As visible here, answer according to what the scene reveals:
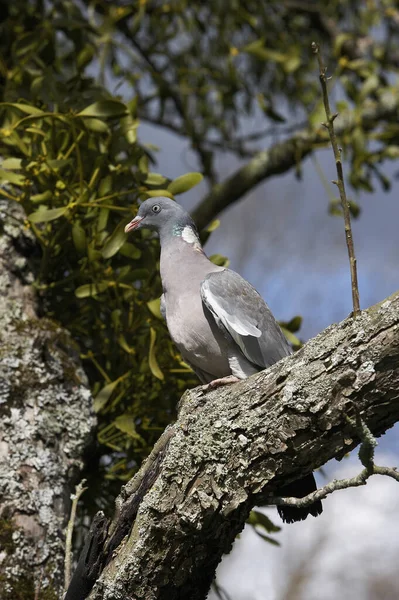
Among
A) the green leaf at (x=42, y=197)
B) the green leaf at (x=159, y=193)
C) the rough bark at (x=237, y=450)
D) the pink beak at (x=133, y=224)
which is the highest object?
the green leaf at (x=42, y=197)

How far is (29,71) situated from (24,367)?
0.73m

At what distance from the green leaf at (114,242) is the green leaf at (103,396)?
255 millimetres

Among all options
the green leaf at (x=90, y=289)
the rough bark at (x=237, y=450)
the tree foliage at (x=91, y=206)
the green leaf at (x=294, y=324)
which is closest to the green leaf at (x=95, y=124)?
the tree foliage at (x=91, y=206)

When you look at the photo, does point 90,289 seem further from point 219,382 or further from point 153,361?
point 219,382

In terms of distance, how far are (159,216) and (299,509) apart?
26.1 inches

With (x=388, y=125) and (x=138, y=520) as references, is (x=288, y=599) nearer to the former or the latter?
(x=138, y=520)

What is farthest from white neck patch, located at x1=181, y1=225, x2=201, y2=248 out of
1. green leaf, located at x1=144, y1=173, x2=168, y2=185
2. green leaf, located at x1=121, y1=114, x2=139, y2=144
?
green leaf, located at x1=121, y1=114, x2=139, y2=144

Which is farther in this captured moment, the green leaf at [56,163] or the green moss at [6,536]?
the green leaf at [56,163]

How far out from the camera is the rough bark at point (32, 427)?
1.28m

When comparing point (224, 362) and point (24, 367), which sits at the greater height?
point (24, 367)

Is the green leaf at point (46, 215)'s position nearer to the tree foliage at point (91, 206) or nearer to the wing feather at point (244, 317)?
the tree foliage at point (91, 206)

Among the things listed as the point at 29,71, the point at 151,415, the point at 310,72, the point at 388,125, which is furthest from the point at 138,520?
the point at 310,72

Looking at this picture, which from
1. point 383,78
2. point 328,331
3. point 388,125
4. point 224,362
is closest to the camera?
point 328,331

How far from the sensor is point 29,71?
181 centimetres
